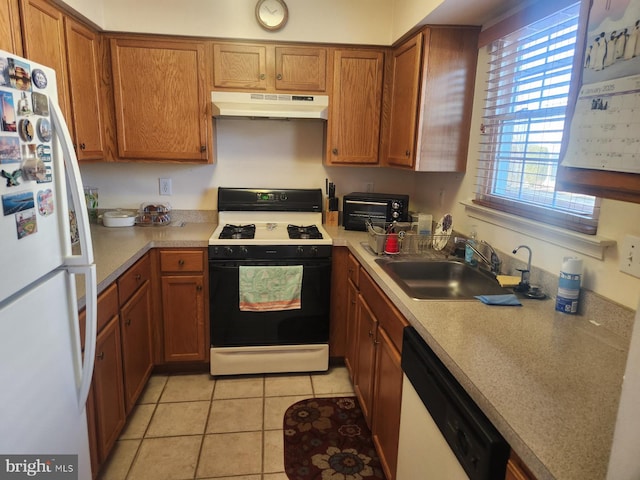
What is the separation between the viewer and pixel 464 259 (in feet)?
6.93

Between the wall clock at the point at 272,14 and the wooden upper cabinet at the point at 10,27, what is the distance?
4.26ft

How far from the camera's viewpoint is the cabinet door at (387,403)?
1.62 metres

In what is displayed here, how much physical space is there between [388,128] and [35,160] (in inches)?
83.3

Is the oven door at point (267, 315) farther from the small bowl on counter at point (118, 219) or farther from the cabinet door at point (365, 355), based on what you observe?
the small bowl on counter at point (118, 219)

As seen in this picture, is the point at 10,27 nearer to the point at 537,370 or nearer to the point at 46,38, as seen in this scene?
the point at 46,38

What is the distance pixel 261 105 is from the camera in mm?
2562

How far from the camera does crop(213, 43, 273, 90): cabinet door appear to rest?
8.40 feet

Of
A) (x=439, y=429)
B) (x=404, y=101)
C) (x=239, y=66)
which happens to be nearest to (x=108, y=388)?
(x=439, y=429)

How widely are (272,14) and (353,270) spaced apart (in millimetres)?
1640

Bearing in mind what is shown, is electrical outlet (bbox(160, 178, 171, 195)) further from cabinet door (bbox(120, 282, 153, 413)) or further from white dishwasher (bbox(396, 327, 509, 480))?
white dishwasher (bbox(396, 327, 509, 480))

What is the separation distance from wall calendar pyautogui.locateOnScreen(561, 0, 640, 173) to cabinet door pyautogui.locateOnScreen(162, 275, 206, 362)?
82.8 inches

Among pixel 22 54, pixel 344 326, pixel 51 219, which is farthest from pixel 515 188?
pixel 22 54

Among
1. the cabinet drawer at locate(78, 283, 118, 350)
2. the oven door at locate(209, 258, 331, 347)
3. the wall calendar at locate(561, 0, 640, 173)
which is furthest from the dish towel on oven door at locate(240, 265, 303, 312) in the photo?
the wall calendar at locate(561, 0, 640, 173)

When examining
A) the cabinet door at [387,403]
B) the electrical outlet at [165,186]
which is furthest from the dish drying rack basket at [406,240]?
the electrical outlet at [165,186]
